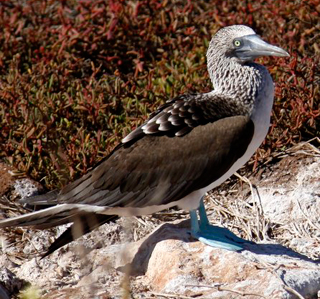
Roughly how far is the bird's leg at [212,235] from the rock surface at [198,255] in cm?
6

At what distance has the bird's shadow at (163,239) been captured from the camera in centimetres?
525

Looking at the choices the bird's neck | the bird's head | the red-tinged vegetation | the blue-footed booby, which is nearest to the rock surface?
the blue-footed booby

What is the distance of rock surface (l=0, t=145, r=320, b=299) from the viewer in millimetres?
4836

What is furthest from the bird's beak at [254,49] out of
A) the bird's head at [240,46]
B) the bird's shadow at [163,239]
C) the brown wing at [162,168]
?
the bird's shadow at [163,239]

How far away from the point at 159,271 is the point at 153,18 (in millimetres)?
4121

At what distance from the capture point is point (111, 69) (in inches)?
319

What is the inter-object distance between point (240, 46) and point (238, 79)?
0.80 ft

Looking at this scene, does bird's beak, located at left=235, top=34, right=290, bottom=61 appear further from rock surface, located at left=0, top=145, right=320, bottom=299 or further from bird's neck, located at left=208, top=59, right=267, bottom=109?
rock surface, located at left=0, top=145, right=320, bottom=299

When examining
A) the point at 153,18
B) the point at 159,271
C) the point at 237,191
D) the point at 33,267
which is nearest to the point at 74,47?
the point at 153,18

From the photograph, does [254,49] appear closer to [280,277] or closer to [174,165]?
[174,165]

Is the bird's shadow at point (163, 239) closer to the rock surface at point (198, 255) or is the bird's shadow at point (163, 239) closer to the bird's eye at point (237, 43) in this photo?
the rock surface at point (198, 255)

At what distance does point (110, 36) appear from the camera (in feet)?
26.9

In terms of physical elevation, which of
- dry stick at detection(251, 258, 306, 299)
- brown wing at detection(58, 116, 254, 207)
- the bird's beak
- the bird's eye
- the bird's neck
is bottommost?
dry stick at detection(251, 258, 306, 299)

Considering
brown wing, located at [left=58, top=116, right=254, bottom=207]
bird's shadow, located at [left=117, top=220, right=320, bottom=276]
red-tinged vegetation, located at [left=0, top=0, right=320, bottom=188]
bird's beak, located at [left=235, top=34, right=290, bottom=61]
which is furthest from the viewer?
red-tinged vegetation, located at [left=0, top=0, right=320, bottom=188]
